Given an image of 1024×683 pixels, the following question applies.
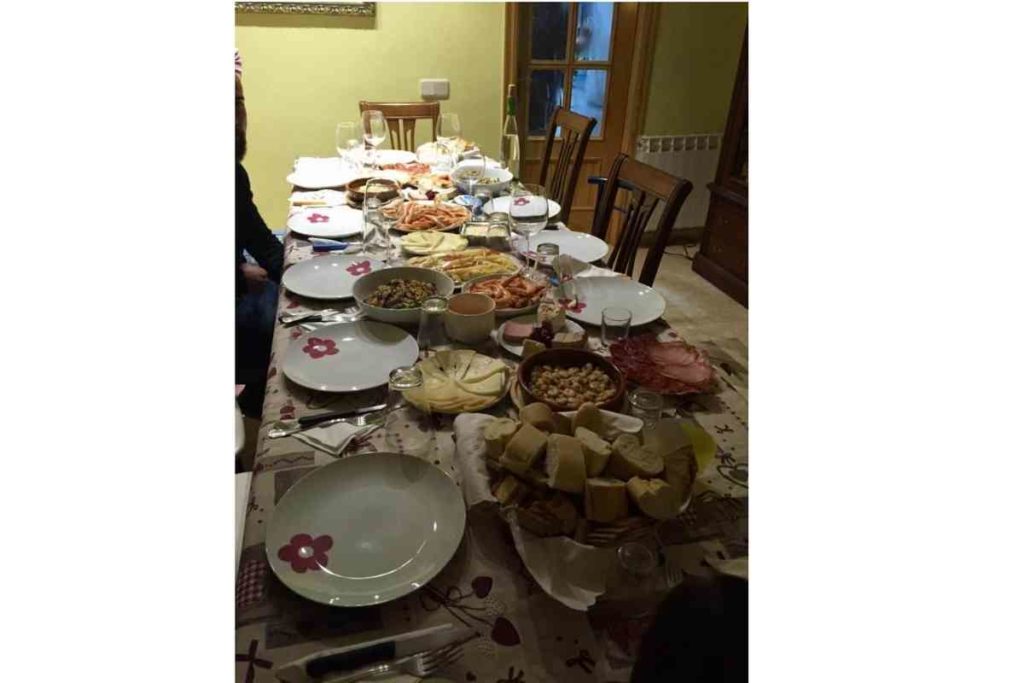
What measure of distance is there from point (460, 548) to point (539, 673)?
0.16 metres

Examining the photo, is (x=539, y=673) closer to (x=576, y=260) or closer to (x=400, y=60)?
(x=576, y=260)

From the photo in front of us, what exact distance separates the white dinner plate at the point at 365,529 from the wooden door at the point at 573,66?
2.73 m

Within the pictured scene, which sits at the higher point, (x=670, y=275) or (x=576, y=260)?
(x=576, y=260)

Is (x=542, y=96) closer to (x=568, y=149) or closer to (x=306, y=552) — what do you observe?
(x=568, y=149)

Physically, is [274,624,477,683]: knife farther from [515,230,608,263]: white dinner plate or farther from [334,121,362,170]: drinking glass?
[334,121,362,170]: drinking glass

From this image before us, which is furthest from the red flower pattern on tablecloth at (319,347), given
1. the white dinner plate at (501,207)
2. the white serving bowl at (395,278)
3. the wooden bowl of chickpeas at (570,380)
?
the white dinner plate at (501,207)

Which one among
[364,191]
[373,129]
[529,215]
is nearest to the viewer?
[529,215]

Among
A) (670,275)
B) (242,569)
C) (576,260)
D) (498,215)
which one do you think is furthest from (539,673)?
(670,275)

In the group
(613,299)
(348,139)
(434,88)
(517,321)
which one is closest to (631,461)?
(517,321)

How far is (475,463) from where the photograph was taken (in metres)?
0.74

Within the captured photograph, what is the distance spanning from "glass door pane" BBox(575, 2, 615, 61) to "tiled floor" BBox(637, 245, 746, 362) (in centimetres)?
113

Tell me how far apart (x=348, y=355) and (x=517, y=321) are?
0.99 feet

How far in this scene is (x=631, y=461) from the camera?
669 millimetres

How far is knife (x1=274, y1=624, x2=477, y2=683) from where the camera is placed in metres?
0.54
